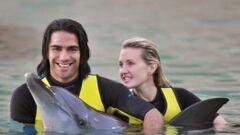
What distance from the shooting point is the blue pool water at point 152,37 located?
12819 millimetres

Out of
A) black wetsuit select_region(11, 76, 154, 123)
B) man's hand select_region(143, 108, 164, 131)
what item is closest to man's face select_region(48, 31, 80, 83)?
black wetsuit select_region(11, 76, 154, 123)

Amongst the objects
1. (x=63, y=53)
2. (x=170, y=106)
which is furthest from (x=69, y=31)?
(x=170, y=106)

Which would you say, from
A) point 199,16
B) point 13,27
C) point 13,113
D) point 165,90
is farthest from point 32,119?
point 199,16

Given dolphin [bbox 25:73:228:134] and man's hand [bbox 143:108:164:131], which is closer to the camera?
dolphin [bbox 25:73:228:134]

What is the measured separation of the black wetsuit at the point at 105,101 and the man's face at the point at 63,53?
0.72 ft

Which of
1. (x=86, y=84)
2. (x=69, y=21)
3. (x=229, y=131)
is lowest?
(x=229, y=131)

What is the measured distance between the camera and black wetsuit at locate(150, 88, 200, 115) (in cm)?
860

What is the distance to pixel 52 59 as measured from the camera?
7688 millimetres

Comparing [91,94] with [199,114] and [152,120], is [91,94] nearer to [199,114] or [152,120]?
[152,120]

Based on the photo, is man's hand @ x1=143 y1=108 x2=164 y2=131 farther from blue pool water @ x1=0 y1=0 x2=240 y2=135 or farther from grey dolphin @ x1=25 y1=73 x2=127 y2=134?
grey dolphin @ x1=25 y1=73 x2=127 y2=134

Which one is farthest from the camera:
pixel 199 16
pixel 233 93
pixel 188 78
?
pixel 199 16

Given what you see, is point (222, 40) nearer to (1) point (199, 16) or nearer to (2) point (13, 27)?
(1) point (199, 16)

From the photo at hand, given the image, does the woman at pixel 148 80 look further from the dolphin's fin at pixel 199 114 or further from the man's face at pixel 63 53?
the man's face at pixel 63 53

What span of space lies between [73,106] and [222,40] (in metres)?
13.2
